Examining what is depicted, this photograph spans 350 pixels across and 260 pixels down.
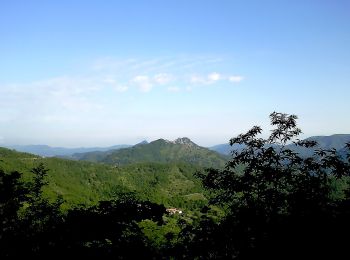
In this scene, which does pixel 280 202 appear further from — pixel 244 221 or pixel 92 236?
pixel 92 236

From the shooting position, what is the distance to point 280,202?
1281 cm

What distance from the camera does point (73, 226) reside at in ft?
38.2

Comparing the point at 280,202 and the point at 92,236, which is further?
the point at 280,202

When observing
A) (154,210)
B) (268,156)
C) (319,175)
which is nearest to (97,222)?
(154,210)

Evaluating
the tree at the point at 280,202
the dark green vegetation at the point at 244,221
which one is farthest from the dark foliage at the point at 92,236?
the tree at the point at 280,202

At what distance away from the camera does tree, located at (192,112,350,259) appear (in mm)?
11219

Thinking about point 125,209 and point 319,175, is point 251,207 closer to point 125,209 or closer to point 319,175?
point 319,175

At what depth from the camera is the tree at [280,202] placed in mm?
11219

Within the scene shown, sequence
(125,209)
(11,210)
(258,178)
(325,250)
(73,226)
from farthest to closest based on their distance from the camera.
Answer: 1. (11,210)
2. (258,178)
3. (125,209)
4. (73,226)
5. (325,250)

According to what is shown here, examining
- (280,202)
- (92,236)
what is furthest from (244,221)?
(92,236)

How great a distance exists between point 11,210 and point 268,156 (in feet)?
35.1

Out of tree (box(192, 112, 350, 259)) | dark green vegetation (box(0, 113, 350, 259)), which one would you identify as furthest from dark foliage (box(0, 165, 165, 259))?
tree (box(192, 112, 350, 259))

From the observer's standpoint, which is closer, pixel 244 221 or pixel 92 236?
pixel 92 236

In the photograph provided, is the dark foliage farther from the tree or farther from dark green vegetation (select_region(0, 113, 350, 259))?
the tree
